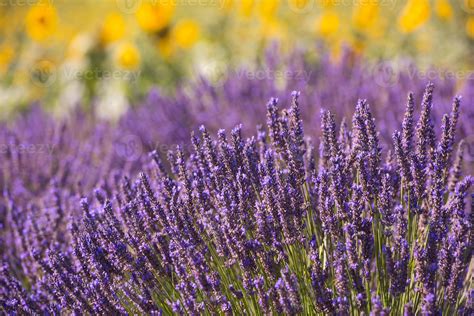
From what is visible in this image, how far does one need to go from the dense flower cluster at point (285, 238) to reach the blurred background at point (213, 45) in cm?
381

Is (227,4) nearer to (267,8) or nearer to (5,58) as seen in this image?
(267,8)

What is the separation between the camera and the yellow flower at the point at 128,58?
7.55 m

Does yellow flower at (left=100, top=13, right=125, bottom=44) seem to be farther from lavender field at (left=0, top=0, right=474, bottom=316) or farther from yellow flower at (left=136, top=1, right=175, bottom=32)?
lavender field at (left=0, top=0, right=474, bottom=316)

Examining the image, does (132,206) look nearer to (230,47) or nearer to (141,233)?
(141,233)

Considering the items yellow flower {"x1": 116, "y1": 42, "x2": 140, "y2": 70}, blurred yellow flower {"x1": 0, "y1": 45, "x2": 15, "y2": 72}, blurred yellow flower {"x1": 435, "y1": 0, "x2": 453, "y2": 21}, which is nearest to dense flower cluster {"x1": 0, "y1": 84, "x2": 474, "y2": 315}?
blurred yellow flower {"x1": 435, "y1": 0, "x2": 453, "y2": 21}

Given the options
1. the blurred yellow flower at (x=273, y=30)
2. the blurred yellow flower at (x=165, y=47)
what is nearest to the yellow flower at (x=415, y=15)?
the blurred yellow flower at (x=273, y=30)

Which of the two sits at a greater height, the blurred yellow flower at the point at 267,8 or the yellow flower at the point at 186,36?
the blurred yellow flower at the point at 267,8

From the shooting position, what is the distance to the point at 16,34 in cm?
1165

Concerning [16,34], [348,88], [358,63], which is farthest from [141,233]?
[16,34]

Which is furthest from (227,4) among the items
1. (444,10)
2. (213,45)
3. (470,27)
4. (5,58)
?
(5,58)

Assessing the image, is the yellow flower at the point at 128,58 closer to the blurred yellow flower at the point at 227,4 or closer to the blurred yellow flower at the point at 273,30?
the blurred yellow flower at the point at 227,4

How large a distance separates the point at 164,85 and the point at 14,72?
3905 mm

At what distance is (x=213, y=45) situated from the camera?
8172mm

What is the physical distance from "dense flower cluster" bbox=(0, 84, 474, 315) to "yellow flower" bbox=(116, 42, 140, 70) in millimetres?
5693
